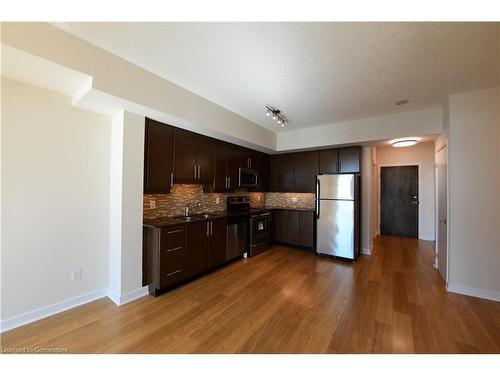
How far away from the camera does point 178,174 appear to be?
295 cm

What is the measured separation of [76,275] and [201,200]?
1.99 meters

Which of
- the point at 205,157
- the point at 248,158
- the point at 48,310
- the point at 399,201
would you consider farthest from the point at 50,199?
the point at 399,201

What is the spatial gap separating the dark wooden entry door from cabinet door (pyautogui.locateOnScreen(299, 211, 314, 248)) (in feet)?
9.97

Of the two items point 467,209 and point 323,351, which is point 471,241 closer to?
point 467,209

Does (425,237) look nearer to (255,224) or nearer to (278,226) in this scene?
(278,226)

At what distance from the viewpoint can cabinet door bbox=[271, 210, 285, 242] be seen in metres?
4.67

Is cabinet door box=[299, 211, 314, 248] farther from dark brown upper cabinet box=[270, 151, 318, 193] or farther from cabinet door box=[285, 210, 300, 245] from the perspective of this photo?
dark brown upper cabinet box=[270, 151, 318, 193]

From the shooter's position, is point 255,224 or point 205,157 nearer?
point 205,157

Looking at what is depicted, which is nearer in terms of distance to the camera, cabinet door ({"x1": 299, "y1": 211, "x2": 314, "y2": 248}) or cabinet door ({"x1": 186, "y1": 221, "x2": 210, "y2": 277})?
cabinet door ({"x1": 186, "y1": 221, "x2": 210, "y2": 277})

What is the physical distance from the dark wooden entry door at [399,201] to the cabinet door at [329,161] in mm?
2719

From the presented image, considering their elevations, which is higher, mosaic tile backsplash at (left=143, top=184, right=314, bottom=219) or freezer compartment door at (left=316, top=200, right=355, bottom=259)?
mosaic tile backsplash at (left=143, top=184, right=314, bottom=219)

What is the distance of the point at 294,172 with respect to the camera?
15.5 ft

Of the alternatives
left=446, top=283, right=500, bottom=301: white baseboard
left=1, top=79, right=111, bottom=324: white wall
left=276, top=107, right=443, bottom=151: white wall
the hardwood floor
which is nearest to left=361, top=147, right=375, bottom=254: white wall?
left=276, top=107, right=443, bottom=151: white wall
